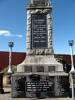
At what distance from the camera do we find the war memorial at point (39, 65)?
22.6 metres

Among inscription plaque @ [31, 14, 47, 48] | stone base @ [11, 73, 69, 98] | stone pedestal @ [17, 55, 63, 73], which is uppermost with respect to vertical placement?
inscription plaque @ [31, 14, 47, 48]

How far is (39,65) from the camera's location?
23.6 meters

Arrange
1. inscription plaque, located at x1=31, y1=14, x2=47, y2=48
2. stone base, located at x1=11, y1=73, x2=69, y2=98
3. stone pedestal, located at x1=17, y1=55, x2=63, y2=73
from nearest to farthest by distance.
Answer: stone base, located at x1=11, y1=73, x2=69, y2=98, stone pedestal, located at x1=17, y1=55, x2=63, y2=73, inscription plaque, located at x1=31, y1=14, x2=47, y2=48

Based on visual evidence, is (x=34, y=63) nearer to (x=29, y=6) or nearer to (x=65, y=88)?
(x=65, y=88)

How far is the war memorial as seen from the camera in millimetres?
22641

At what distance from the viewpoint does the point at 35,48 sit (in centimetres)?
2417

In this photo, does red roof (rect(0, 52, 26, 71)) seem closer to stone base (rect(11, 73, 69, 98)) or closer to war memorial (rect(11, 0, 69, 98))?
war memorial (rect(11, 0, 69, 98))

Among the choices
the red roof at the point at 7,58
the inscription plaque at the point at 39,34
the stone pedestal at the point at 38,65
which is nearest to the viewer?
the stone pedestal at the point at 38,65

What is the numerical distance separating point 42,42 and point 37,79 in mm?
3161

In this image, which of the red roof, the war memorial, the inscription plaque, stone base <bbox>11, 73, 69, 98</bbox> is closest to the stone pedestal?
the war memorial

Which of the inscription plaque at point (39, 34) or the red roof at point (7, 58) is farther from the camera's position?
the red roof at point (7, 58)

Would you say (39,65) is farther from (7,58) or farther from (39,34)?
(7,58)

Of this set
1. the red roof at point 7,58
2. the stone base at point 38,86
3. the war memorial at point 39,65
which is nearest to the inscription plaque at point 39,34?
the war memorial at point 39,65

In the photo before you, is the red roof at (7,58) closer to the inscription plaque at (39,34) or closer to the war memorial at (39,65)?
the war memorial at (39,65)
